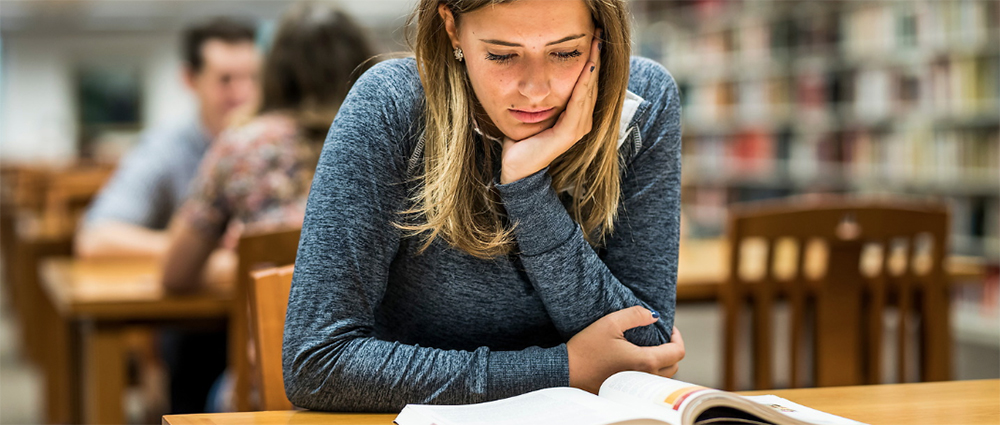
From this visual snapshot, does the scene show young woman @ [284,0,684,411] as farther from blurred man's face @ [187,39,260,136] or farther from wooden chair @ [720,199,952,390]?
blurred man's face @ [187,39,260,136]

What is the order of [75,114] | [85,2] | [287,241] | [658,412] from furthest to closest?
1. [75,114]
2. [85,2]
3. [287,241]
4. [658,412]

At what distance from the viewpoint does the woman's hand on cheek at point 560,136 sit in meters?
0.97

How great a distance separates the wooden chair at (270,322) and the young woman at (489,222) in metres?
0.11

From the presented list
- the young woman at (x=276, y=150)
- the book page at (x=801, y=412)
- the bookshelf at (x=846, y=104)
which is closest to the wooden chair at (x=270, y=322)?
the book page at (x=801, y=412)

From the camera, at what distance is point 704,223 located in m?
6.34

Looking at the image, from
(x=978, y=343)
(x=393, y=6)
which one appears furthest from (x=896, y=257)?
(x=393, y=6)

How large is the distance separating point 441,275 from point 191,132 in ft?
6.54

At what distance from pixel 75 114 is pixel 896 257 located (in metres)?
12.6

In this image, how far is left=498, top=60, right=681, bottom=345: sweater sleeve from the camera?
976 mm

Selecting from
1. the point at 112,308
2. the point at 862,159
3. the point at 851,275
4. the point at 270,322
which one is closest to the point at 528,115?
the point at 270,322

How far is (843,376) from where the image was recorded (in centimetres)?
171

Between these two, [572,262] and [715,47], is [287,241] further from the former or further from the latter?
[715,47]

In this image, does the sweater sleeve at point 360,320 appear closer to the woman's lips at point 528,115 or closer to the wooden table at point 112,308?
the woman's lips at point 528,115

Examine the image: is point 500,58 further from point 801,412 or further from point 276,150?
point 276,150
